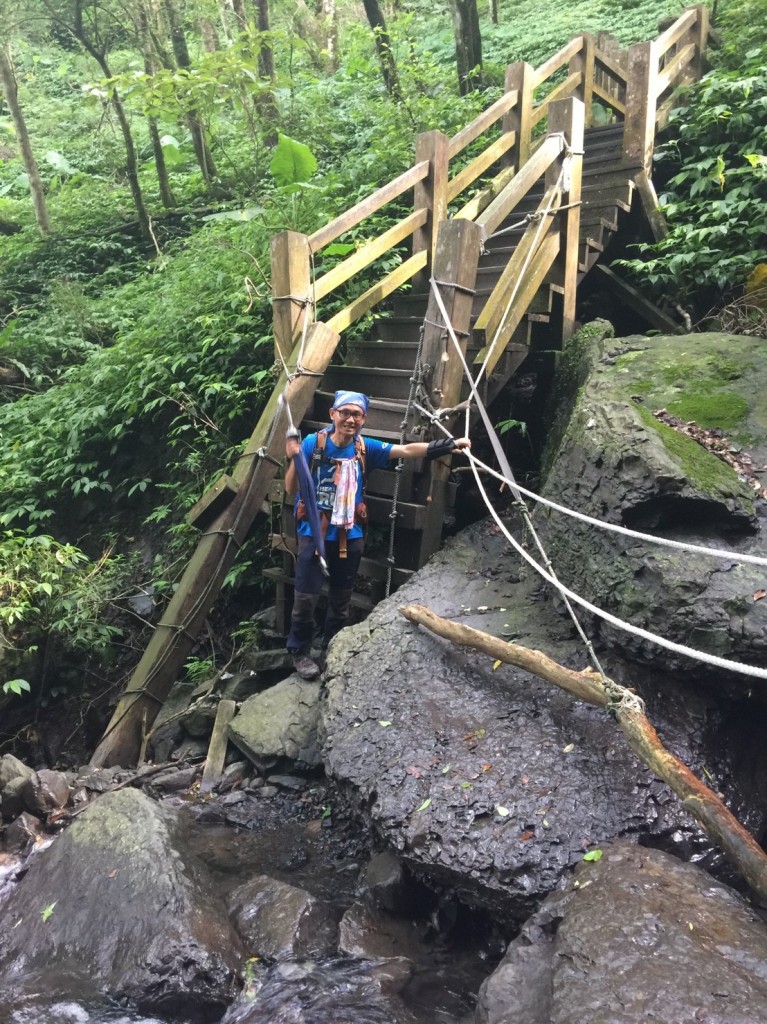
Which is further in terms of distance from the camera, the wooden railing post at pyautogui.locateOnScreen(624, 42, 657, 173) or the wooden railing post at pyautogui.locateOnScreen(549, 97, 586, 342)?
the wooden railing post at pyautogui.locateOnScreen(624, 42, 657, 173)

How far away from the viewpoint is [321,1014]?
2949 millimetres

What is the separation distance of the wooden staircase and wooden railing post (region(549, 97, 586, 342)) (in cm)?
1

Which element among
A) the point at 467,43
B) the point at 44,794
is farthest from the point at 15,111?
the point at 44,794

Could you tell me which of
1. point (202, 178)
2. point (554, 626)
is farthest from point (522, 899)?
point (202, 178)

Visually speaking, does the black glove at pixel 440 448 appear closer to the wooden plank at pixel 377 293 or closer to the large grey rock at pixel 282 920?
the wooden plank at pixel 377 293

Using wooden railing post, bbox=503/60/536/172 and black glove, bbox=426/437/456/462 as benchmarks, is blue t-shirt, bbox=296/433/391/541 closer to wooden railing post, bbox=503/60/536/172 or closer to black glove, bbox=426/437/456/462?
black glove, bbox=426/437/456/462

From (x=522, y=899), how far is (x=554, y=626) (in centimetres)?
170

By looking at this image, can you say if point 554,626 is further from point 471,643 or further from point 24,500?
point 24,500

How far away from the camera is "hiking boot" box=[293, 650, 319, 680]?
5203mm

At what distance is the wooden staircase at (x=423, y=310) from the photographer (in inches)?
211

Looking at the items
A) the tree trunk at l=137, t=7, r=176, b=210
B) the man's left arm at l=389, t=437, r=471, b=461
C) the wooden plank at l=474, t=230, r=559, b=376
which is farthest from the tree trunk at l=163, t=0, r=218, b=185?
the man's left arm at l=389, t=437, r=471, b=461

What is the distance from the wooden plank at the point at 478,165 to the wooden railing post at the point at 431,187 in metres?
0.20

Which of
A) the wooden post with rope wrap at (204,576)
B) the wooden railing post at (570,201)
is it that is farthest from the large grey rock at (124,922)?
the wooden railing post at (570,201)

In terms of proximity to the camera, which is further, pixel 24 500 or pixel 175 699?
pixel 24 500
